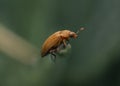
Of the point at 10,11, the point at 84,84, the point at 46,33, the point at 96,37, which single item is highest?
the point at 10,11

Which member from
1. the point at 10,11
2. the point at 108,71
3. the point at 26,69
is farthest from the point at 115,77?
the point at 10,11

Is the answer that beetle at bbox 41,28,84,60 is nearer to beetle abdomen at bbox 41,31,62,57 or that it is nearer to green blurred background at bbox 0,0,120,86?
beetle abdomen at bbox 41,31,62,57

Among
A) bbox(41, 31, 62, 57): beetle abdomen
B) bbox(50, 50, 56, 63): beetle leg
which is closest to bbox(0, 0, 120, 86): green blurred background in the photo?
bbox(50, 50, 56, 63): beetle leg

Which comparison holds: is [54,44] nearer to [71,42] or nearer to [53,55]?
[53,55]

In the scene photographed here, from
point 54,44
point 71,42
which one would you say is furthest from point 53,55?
point 71,42

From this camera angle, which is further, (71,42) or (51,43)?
(71,42)

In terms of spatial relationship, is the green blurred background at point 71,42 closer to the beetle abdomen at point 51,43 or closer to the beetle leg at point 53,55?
the beetle leg at point 53,55

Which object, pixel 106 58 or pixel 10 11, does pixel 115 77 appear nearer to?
pixel 106 58

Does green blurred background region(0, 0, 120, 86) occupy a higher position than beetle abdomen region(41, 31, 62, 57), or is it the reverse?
green blurred background region(0, 0, 120, 86)
